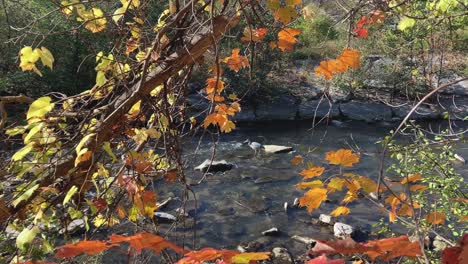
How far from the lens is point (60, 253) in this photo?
0.82 m

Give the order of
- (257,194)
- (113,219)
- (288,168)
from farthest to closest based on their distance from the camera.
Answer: (288,168), (257,194), (113,219)

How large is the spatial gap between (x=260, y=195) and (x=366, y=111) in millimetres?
4724

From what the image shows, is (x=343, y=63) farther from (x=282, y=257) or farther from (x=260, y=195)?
(x=260, y=195)

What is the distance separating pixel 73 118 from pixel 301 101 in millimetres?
9183

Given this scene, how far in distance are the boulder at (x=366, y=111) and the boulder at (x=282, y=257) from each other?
18.5 feet

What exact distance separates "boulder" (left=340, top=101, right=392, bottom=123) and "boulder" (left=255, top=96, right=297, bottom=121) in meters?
1.10

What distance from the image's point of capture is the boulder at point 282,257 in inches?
175

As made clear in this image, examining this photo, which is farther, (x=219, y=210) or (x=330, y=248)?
(x=219, y=210)

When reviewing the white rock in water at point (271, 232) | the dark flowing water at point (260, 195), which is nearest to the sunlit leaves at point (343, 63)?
the dark flowing water at point (260, 195)

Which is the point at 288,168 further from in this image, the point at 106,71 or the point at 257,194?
the point at 106,71

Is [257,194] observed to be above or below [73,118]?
below

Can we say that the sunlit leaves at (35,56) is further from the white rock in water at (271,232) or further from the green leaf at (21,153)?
the white rock in water at (271,232)

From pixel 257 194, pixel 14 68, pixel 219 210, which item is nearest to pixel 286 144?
pixel 257 194

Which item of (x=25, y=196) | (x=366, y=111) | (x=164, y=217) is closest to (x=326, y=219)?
(x=164, y=217)
